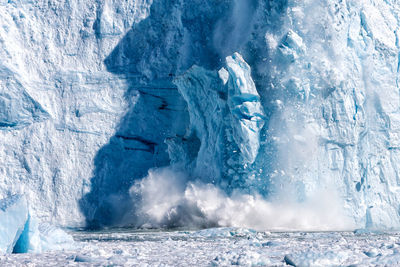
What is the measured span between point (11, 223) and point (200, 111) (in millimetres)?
6207

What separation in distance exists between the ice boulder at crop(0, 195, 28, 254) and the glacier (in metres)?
5.20

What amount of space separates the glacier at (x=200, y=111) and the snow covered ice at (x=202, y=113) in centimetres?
3

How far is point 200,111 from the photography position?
36.8 ft

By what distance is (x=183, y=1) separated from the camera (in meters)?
12.6

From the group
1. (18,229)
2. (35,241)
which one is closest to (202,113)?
(35,241)

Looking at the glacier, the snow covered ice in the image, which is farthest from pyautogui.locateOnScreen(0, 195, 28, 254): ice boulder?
the glacier

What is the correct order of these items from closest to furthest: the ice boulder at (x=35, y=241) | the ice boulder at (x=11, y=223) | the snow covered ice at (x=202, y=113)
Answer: the ice boulder at (x=11, y=223), the ice boulder at (x=35, y=241), the snow covered ice at (x=202, y=113)

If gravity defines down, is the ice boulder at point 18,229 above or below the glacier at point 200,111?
below

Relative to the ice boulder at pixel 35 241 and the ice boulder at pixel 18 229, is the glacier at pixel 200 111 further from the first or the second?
the ice boulder at pixel 18 229

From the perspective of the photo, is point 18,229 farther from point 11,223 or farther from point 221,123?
point 221,123

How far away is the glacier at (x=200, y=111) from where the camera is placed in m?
10.3

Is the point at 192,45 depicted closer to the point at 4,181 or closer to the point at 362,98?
the point at 362,98

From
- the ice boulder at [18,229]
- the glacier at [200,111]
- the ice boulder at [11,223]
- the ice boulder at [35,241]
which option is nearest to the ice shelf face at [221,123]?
the glacier at [200,111]

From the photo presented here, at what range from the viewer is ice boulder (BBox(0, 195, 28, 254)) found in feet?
17.6
